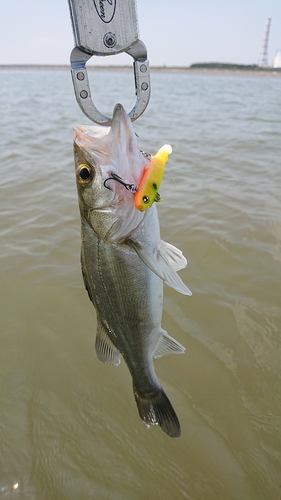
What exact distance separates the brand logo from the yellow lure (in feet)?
2.04

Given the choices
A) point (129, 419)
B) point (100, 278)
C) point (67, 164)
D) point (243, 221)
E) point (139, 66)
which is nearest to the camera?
point (139, 66)

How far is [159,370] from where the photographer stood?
125 inches

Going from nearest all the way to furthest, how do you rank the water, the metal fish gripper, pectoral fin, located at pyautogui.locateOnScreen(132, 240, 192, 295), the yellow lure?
the metal fish gripper < the yellow lure < pectoral fin, located at pyautogui.locateOnScreen(132, 240, 192, 295) < the water

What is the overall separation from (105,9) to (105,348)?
1.83 m

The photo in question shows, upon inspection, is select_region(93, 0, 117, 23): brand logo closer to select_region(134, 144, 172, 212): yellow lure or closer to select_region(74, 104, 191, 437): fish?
select_region(74, 104, 191, 437): fish

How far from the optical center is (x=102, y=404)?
115 inches

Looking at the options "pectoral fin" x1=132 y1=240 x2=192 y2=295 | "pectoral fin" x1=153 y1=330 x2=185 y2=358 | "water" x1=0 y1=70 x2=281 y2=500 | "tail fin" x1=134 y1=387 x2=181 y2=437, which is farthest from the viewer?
"water" x1=0 y1=70 x2=281 y2=500

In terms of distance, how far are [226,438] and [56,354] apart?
1667 millimetres

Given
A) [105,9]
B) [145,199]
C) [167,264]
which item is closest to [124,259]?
[167,264]

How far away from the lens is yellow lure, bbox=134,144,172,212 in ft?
5.60

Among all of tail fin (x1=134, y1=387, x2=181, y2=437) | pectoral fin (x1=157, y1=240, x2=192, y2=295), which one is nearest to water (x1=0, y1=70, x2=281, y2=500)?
tail fin (x1=134, y1=387, x2=181, y2=437)

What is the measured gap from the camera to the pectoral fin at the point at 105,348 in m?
2.21

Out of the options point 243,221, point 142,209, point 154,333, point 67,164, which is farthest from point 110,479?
point 67,164

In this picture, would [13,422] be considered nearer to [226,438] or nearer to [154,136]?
[226,438]
